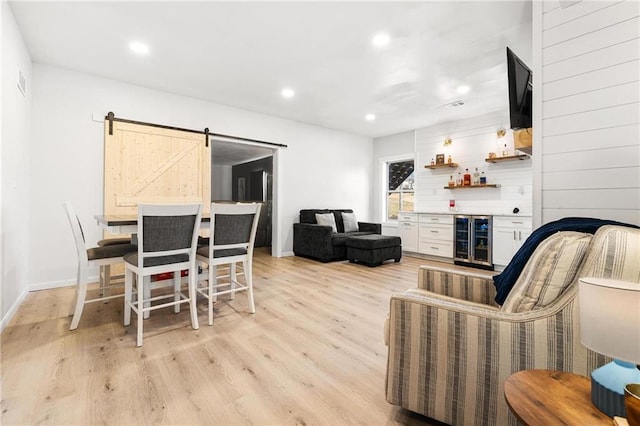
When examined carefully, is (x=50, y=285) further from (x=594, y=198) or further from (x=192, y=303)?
(x=594, y=198)

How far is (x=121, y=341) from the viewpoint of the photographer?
220cm

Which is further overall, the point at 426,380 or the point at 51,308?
the point at 51,308

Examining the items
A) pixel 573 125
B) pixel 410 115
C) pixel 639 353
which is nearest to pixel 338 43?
pixel 573 125

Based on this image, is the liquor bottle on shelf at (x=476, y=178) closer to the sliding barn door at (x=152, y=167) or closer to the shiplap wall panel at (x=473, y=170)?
the shiplap wall panel at (x=473, y=170)

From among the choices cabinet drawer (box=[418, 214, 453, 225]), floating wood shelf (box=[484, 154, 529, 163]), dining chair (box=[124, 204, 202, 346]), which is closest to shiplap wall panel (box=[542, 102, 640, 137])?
dining chair (box=[124, 204, 202, 346])

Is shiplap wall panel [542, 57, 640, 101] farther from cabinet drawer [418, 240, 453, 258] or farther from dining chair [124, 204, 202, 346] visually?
cabinet drawer [418, 240, 453, 258]

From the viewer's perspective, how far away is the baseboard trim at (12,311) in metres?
2.40

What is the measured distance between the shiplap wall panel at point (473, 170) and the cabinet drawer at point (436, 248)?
2.60ft

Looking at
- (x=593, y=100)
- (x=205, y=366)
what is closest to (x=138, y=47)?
(x=205, y=366)

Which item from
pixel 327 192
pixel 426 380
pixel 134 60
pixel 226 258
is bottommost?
pixel 426 380

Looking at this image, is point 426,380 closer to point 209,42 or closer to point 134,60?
point 209,42

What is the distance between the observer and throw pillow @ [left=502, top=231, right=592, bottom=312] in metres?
1.13

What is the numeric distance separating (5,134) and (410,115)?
5.32m

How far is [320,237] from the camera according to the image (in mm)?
5234
